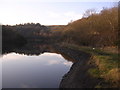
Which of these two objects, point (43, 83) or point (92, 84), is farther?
point (43, 83)

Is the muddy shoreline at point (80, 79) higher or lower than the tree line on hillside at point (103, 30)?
lower

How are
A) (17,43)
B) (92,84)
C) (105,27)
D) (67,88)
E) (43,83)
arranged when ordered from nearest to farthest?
(92,84) → (67,88) → (43,83) → (105,27) → (17,43)

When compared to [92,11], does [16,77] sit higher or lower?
lower

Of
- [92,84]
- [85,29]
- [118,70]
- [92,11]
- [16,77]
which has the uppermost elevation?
[92,11]

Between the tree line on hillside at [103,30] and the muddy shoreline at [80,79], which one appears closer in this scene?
the muddy shoreline at [80,79]

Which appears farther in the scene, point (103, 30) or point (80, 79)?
point (103, 30)

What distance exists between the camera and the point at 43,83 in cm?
1995

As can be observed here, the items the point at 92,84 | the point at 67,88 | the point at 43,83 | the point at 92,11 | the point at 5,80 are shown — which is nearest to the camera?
the point at 92,84

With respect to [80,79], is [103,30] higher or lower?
higher

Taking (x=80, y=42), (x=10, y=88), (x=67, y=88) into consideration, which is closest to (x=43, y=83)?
(x=10, y=88)

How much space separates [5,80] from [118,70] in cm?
1300

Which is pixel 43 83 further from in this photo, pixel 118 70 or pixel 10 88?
pixel 118 70

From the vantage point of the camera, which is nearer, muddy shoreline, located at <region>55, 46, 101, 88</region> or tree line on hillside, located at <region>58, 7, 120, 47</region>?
muddy shoreline, located at <region>55, 46, 101, 88</region>

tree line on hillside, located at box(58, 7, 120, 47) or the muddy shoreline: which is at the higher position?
tree line on hillside, located at box(58, 7, 120, 47)
